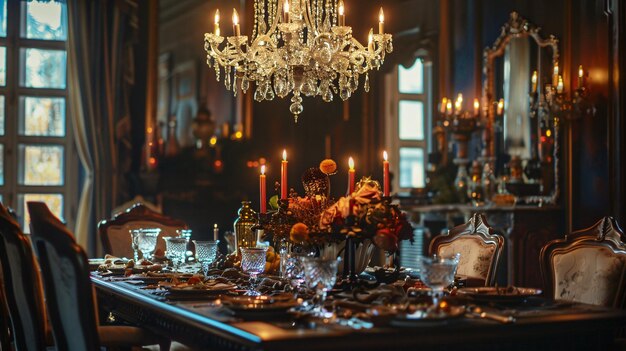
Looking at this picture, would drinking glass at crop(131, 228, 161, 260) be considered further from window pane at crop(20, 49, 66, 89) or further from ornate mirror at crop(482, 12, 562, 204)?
window pane at crop(20, 49, 66, 89)

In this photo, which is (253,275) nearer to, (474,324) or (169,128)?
(474,324)

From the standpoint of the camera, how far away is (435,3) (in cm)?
812

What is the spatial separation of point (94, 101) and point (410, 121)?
278cm

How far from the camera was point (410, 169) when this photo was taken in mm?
8430

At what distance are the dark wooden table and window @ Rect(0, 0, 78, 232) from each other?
4962mm

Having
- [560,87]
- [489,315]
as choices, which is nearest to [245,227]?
[489,315]

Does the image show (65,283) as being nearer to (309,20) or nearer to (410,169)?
(309,20)

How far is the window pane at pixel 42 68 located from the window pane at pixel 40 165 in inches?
20.7

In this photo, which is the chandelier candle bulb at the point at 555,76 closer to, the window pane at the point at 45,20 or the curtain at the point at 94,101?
the curtain at the point at 94,101

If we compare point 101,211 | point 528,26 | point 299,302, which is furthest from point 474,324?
point 101,211

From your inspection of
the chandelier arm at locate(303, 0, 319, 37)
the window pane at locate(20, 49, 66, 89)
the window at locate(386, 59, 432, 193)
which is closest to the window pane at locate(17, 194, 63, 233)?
the window pane at locate(20, 49, 66, 89)

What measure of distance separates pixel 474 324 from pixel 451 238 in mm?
2024

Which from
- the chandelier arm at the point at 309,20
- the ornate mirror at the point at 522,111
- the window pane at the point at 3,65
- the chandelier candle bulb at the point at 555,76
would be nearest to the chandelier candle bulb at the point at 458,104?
the ornate mirror at the point at 522,111

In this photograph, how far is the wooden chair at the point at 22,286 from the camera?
324 centimetres
